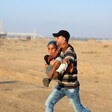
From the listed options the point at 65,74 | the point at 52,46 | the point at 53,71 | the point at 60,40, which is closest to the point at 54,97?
the point at 65,74

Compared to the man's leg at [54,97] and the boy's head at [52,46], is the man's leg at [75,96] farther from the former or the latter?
the boy's head at [52,46]

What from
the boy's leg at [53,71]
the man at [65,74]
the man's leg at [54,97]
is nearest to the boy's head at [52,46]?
the man at [65,74]

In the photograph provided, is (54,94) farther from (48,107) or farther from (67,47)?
(67,47)

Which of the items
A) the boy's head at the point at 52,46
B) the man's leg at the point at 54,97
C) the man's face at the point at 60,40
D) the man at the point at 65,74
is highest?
the man's face at the point at 60,40

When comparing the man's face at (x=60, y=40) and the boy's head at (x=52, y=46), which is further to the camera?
the boy's head at (x=52, y=46)

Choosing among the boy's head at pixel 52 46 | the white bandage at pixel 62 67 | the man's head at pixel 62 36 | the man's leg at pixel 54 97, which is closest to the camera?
the white bandage at pixel 62 67

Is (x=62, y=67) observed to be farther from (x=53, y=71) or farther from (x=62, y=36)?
(x=62, y=36)

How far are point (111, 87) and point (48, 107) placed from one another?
6.14 m

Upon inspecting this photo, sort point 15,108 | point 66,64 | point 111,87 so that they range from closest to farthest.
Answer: point 66,64 < point 15,108 < point 111,87

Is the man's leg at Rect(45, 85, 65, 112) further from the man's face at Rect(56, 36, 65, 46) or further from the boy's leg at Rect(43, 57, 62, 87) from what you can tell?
the man's face at Rect(56, 36, 65, 46)

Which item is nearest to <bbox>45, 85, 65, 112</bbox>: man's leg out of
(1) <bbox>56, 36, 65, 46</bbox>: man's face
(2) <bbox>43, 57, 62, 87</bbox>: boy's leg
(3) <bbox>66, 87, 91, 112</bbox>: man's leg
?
(3) <bbox>66, 87, 91, 112</bbox>: man's leg

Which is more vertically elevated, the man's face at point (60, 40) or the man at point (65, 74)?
the man's face at point (60, 40)

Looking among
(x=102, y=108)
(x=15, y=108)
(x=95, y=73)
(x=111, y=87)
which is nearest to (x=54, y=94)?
(x=15, y=108)

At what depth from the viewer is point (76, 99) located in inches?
144
